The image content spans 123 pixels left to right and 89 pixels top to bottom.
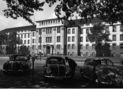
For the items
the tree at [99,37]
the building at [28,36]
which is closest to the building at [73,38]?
the building at [28,36]

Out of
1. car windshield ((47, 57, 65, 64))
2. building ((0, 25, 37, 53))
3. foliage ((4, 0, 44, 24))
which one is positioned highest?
building ((0, 25, 37, 53))

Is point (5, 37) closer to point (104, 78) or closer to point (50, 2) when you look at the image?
point (50, 2)

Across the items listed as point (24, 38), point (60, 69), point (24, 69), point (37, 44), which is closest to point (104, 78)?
point (60, 69)

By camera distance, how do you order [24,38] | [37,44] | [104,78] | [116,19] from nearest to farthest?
[104,78], [116,19], [37,44], [24,38]

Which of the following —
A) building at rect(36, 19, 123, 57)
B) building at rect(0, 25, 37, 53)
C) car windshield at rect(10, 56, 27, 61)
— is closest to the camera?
car windshield at rect(10, 56, 27, 61)

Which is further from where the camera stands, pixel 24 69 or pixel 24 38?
pixel 24 38

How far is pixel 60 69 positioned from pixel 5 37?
92907mm

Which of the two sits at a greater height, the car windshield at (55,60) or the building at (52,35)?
the building at (52,35)

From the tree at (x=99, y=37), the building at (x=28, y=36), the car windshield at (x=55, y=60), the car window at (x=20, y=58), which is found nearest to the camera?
the car windshield at (x=55, y=60)

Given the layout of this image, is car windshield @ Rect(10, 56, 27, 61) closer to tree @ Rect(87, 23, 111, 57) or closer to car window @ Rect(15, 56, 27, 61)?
car window @ Rect(15, 56, 27, 61)

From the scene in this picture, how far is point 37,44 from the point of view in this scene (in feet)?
371

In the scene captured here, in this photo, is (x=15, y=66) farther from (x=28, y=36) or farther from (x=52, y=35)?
(x=28, y=36)

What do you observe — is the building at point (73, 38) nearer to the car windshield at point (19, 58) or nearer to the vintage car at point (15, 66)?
the car windshield at point (19, 58)

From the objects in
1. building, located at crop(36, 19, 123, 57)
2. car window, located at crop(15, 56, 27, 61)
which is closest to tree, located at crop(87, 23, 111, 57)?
building, located at crop(36, 19, 123, 57)
